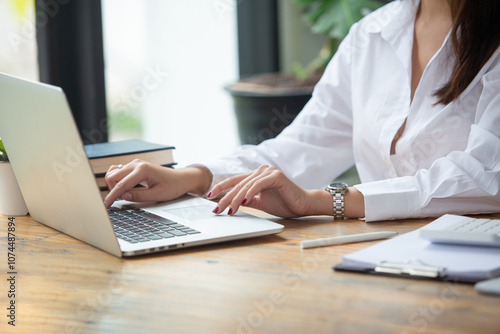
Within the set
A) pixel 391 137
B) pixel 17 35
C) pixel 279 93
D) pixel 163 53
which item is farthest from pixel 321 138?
pixel 163 53

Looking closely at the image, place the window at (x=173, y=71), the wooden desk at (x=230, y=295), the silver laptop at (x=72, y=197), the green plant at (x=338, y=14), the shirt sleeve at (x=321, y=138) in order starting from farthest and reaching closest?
the green plant at (x=338, y=14) → the window at (x=173, y=71) → the shirt sleeve at (x=321, y=138) → the silver laptop at (x=72, y=197) → the wooden desk at (x=230, y=295)

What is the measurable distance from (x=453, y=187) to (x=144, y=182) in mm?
603

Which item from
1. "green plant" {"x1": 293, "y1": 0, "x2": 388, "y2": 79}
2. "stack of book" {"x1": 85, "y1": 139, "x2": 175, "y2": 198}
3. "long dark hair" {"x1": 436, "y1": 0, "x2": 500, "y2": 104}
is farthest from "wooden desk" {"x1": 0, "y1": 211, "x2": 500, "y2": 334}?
"green plant" {"x1": 293, "y1": 0, "x2": 388, "y2": 79}

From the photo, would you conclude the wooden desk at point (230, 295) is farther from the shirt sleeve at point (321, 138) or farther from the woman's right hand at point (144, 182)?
the shirt sleeve at point (321, 138)

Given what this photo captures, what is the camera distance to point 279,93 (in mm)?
2967

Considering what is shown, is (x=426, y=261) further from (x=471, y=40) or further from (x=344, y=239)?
(x=471, y=40)

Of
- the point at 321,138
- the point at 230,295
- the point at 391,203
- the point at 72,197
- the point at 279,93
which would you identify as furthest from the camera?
the point at 279,93

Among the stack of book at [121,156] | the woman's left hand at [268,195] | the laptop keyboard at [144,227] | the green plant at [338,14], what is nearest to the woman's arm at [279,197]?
the woman's left hand at [268,195]

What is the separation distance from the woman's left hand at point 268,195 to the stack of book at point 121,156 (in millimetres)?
241

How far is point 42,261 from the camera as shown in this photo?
0.98 meters

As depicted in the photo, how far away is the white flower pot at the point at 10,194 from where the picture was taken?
1.26 metres

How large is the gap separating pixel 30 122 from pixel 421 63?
915 millimetres

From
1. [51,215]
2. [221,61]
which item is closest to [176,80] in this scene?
[221,61]

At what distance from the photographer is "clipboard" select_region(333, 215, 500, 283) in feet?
2.64
